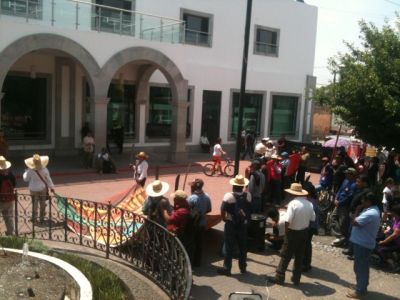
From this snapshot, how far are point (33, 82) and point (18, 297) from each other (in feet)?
53.7

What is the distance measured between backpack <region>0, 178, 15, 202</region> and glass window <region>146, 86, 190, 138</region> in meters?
14.1

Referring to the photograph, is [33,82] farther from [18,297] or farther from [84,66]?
[18,297]

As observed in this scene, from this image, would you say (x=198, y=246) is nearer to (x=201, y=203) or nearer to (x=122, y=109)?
(x=201, y=203)

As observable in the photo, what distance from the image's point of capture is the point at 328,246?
988cm

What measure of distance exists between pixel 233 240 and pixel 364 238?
2.08 m

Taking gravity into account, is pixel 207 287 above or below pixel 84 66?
below

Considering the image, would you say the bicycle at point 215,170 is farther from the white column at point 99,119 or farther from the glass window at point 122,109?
the glass window at point 122,109

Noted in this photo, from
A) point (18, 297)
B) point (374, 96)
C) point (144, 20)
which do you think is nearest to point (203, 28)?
point (144, 20)

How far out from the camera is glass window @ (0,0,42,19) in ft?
50.2

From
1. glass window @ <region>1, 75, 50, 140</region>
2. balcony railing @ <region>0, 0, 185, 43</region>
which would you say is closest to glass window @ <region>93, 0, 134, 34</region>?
balcony railing @ <region>0, 0, 185, 43</region>

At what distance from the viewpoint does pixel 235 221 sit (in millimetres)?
7762

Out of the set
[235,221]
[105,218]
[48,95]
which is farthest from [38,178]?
[48,95]

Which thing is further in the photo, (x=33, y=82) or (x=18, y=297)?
(x=33, y=82)

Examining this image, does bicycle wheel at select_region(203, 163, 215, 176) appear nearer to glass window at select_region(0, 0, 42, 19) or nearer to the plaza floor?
the plaza floor
